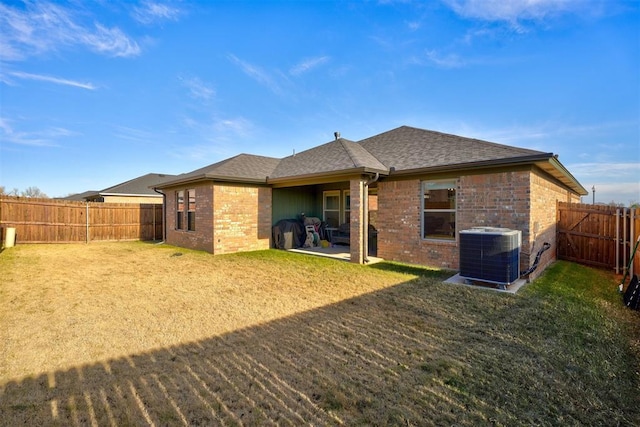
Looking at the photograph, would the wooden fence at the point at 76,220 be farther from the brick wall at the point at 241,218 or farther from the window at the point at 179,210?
the brick wall at the point at 241,218

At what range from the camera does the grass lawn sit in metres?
2.38

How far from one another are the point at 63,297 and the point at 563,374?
7.78m

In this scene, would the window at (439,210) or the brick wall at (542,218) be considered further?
the window at (439,210)

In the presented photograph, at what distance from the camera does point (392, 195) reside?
8.79 meters

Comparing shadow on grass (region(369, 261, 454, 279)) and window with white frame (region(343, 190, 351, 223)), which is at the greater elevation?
window with white frame (region(343, 190, 351, 223))

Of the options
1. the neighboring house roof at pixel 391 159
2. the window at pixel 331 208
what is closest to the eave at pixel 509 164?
the neighboring house roof at pixel 391 159

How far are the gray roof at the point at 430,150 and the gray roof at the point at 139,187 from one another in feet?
51.4

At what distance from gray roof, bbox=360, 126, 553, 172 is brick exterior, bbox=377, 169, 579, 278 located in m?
0.47

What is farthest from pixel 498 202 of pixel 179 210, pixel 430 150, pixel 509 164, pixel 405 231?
pixel 179 210

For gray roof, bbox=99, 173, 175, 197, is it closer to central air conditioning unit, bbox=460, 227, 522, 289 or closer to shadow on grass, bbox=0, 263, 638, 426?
shadow on grass, bbox=0, 263, 638, 426

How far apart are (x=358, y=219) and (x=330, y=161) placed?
2718 mm

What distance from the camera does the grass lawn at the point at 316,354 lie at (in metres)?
2.38

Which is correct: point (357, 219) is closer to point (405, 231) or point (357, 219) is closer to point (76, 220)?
point (405, 231)

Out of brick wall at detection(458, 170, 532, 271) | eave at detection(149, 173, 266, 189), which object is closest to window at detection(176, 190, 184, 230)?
eave at detection(149, 173, 266, 189)
